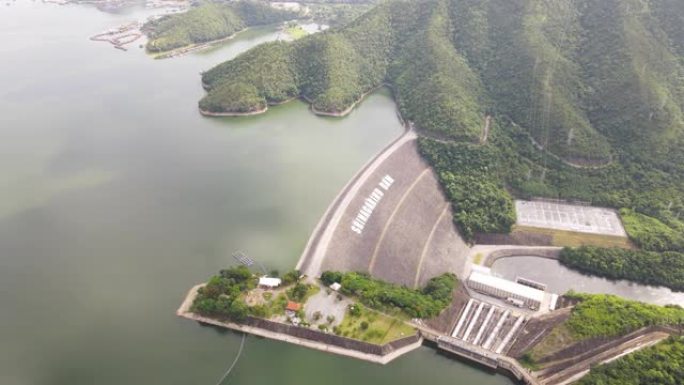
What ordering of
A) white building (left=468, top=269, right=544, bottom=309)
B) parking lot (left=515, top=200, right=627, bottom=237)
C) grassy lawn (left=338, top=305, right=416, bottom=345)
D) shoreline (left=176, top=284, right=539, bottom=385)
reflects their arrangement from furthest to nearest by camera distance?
parking lot (left=515, top=200, right=627, bottom=237) → white building (left=468, top=269, right=544, bottom=309) → grassy lawn (left=338, top=305, right=416, bottom=345) → shoreline (left=176, top=284, right=539, bottom=385)

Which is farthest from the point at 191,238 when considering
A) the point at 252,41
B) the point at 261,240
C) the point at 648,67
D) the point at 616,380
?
the point at 252,41

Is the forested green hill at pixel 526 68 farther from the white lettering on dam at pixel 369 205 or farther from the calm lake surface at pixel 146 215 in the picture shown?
the white lettering on dam at pixel 369 205

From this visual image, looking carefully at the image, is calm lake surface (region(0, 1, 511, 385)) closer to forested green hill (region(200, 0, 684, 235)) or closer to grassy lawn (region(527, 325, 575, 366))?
grassy lawn (region(527, 325, 575, 366))

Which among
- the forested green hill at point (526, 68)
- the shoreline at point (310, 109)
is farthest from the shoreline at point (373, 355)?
the shoreline at point (310, 109)

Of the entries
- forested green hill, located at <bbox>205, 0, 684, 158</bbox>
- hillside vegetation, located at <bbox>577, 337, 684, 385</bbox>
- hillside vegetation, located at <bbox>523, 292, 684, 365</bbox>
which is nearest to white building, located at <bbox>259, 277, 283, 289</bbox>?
hillside vegetation, located at <bbox>523, 292, 684, 365</bbox>

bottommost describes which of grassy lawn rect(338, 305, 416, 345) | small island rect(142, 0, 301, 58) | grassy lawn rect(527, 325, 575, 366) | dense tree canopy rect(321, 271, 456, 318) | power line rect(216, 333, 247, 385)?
power line rect(216, 333, 247, 385)

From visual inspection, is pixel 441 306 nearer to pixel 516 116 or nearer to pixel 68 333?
pixel 68 333

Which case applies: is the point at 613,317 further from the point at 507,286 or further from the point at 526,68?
the point at 526,68
